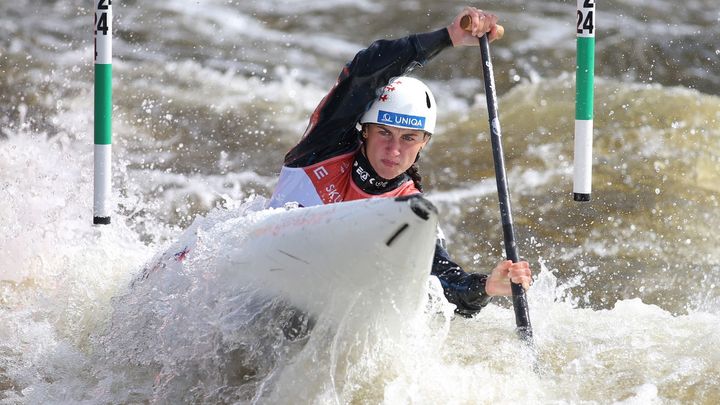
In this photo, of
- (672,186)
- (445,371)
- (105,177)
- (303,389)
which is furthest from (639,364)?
(672,186)

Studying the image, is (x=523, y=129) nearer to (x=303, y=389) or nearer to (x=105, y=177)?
(x=105, y=177)

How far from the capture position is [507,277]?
3598 mm

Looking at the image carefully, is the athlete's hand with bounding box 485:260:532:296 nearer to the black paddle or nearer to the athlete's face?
the black paddle

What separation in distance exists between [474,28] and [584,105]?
2.02 ft

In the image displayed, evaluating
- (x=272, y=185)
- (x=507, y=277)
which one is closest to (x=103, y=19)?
(x=507, y=277)

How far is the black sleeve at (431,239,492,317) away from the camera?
3.77 metres

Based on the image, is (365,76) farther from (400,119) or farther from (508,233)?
(508,233)

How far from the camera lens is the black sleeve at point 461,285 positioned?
3766 millimetres

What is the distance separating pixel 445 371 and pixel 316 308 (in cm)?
61

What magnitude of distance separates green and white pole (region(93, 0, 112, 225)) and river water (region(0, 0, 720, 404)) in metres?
0.36

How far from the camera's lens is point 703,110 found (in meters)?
8.69

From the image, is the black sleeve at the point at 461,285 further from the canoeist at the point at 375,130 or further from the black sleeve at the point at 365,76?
the black sleeve at the point at 365,76

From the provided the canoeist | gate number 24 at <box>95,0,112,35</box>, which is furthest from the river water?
gate number 24 at <box>95,0,112,35</box>

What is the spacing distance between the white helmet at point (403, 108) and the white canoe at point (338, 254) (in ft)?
2.55
